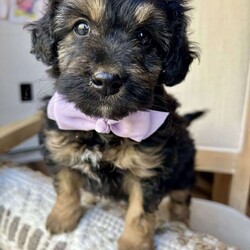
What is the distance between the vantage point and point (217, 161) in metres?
2.20

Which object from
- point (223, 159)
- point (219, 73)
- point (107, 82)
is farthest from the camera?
point (223, 159)

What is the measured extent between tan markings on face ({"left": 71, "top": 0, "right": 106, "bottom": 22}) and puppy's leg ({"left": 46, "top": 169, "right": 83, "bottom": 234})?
1.99 feet

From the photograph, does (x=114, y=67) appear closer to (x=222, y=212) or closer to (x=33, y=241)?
(x=33, y=241)

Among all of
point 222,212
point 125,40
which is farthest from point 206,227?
point 125,40

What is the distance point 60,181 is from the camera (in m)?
1.64

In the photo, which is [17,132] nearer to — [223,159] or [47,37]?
[47,37]

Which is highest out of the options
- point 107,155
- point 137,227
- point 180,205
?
point 107,155

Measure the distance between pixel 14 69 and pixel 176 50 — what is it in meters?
1.54

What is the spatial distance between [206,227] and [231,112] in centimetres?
57

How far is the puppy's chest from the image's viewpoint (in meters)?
1.46

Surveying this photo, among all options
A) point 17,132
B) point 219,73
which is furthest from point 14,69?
point 219,73

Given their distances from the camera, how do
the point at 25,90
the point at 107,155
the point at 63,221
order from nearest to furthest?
the point at 107,155
the point at 63,221
the point at 25,90

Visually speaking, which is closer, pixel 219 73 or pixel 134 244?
pixel 134 244

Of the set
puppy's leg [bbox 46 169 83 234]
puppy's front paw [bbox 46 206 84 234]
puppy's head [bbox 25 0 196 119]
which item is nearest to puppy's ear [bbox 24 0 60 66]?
puppy's head [bbox 25 0 196 119]
